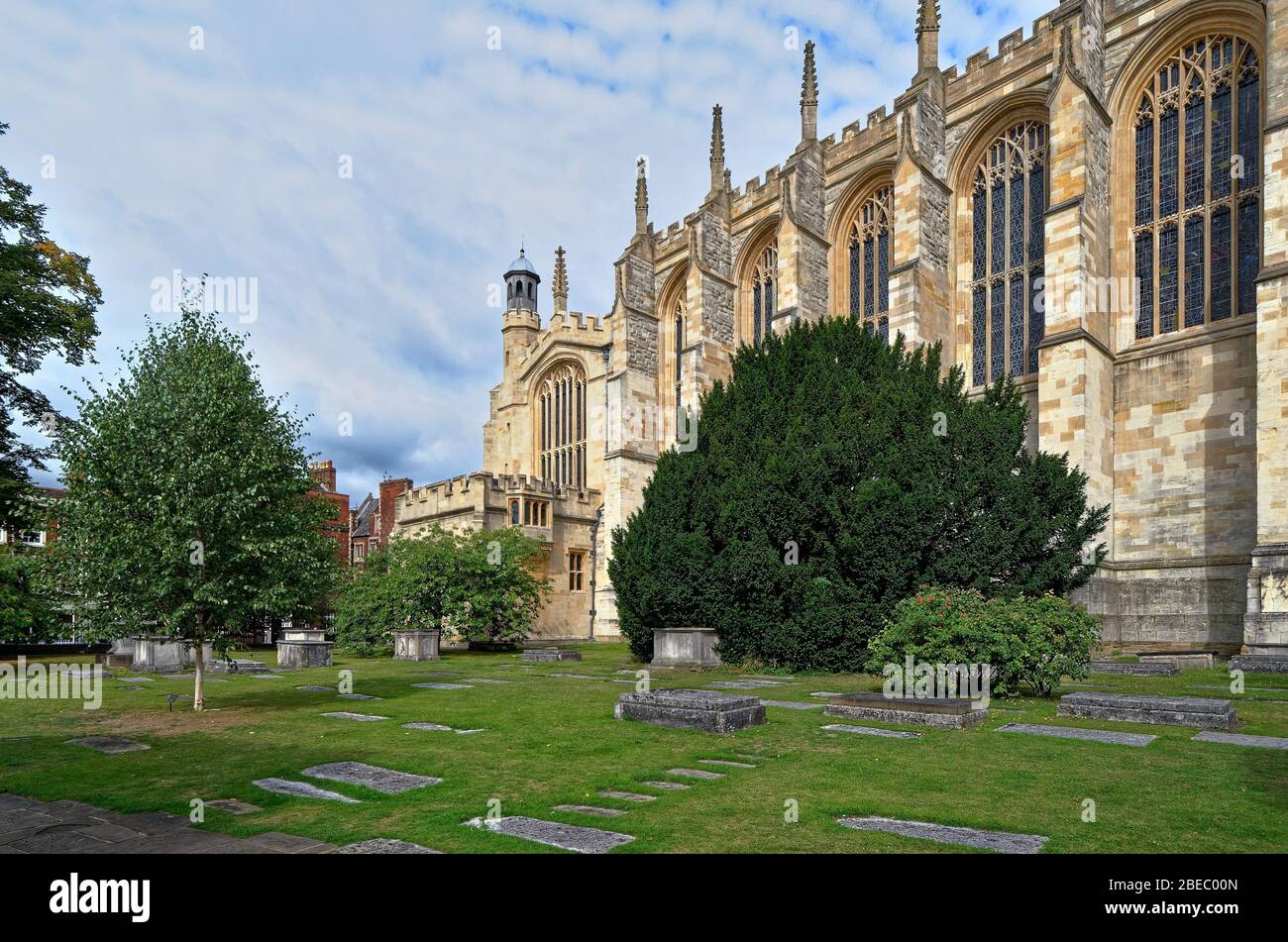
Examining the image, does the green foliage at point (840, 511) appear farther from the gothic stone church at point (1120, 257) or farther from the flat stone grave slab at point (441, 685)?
the flat stone grave slab at point (441, 685)

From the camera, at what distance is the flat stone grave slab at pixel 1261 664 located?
15750 mm

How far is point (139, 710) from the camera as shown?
11.9 m

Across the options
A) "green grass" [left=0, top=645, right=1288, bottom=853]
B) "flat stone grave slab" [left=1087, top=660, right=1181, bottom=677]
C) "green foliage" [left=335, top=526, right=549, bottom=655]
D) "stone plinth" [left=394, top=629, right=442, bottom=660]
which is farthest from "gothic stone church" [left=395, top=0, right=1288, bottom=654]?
"stone plinth" [left=394, top=629, right=442, bottom=660]

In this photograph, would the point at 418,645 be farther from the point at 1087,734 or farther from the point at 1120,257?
the point at 1120,257

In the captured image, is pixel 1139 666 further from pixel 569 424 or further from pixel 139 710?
pixel 569 424

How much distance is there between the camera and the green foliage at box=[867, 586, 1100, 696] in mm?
11523

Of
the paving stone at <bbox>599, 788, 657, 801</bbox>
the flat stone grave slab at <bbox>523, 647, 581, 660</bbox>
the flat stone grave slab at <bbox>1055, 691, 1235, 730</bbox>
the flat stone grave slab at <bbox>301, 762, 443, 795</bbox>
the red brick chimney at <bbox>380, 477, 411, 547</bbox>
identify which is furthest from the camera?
the red brick chimney at <bbox>380, 477, 411, 547</bbox>

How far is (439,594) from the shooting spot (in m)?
26.7

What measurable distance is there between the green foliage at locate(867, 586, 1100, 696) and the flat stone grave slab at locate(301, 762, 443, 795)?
738 centimetres

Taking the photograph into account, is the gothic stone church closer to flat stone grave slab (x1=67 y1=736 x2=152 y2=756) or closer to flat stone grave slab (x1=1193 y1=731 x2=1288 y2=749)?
flat stone grave slab (x1=1193 y1=731 x2=1288 y2=749)

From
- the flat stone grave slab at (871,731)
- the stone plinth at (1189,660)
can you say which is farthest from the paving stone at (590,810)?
the stone plinth at (1189,660)

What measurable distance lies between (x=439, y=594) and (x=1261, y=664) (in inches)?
842

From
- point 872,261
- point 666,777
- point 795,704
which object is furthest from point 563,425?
point 666,777
